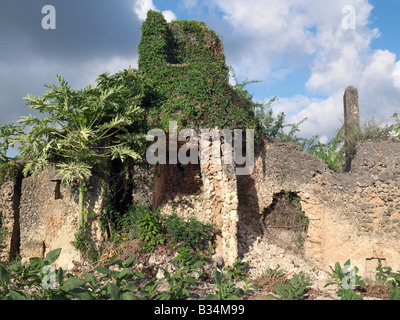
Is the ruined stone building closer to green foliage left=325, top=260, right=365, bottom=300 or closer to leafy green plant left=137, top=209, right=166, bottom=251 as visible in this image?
leafy green plant left=137, top=209, right=166, bottom=251

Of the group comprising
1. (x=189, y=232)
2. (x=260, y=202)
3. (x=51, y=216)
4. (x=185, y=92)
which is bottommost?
(x=189, y=232)

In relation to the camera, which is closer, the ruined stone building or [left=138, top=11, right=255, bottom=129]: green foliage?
the ruined stone building

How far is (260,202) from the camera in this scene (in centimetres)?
1051

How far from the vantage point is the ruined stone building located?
8250mm

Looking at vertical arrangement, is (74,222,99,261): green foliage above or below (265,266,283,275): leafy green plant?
above

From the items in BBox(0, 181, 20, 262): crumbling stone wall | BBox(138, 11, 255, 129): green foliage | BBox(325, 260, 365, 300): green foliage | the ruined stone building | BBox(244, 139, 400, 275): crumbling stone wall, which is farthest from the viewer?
BBox(244, 139, 400, 275): crumbling stone wall

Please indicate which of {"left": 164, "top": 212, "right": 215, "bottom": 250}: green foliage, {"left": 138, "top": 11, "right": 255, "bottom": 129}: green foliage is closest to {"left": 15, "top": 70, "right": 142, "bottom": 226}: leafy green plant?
{"left": 138, "top": 11, "right": 255, "bottom": 129}: green foliage

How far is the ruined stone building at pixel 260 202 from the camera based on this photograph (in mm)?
8250

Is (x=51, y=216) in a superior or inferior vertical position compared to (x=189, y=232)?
superior

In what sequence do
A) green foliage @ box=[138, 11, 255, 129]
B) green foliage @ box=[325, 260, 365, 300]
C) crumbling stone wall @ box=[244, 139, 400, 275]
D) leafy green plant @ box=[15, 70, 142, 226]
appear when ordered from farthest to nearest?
crumbling stone wall @ box=[244, 139, 400, 275] → green foliage @ box=[138, 11, 255, 129] → leafy green plant @ box=[15, 70, 142, 226] → green foliage @ box=[325, 260, 365, 300]

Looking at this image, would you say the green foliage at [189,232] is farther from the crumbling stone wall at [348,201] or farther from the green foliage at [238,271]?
the crumbling stone wall at [348,201]

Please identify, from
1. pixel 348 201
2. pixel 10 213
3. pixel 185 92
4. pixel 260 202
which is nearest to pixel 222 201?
pixel 260 202

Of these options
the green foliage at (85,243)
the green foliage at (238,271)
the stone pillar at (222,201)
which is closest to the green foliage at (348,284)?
the green foliage at (238,271)

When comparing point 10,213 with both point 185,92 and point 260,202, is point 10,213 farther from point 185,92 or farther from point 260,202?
point 260,202
